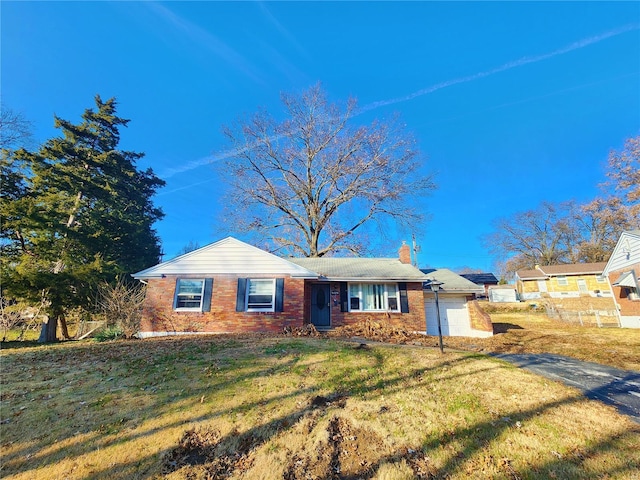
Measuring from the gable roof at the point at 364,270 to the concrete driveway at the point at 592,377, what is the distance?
541 cm

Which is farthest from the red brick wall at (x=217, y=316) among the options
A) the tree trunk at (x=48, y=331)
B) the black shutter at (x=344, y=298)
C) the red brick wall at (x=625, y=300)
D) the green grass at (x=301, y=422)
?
the red brick wall at (x=625, y=300)

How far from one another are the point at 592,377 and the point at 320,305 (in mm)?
9650

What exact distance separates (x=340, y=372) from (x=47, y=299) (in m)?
13.9

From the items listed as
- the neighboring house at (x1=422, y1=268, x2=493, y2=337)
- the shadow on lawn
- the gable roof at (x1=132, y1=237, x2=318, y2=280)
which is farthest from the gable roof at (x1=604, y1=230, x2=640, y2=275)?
the gable roof at (x1=132, y1=237, x2=318, y2=280)

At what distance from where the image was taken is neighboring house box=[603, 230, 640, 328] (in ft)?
48.7

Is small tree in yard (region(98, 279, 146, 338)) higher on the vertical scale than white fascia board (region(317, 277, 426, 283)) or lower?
lower

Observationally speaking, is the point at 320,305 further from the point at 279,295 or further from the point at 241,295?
the point at 241,295

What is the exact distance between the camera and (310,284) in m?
14.0

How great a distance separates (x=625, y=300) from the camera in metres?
15.6

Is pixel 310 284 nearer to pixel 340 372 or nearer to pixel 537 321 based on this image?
pixel 340 372

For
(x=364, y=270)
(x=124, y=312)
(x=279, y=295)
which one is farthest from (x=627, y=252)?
(x=124, y=312)

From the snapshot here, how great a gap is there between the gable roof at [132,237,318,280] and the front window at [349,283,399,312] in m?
2.42

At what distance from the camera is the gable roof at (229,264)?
13.0 m

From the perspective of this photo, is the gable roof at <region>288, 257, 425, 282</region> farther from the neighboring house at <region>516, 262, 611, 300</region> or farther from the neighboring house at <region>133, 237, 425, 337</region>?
the neighboring house at <region>516, 262, 611, 300</region>
